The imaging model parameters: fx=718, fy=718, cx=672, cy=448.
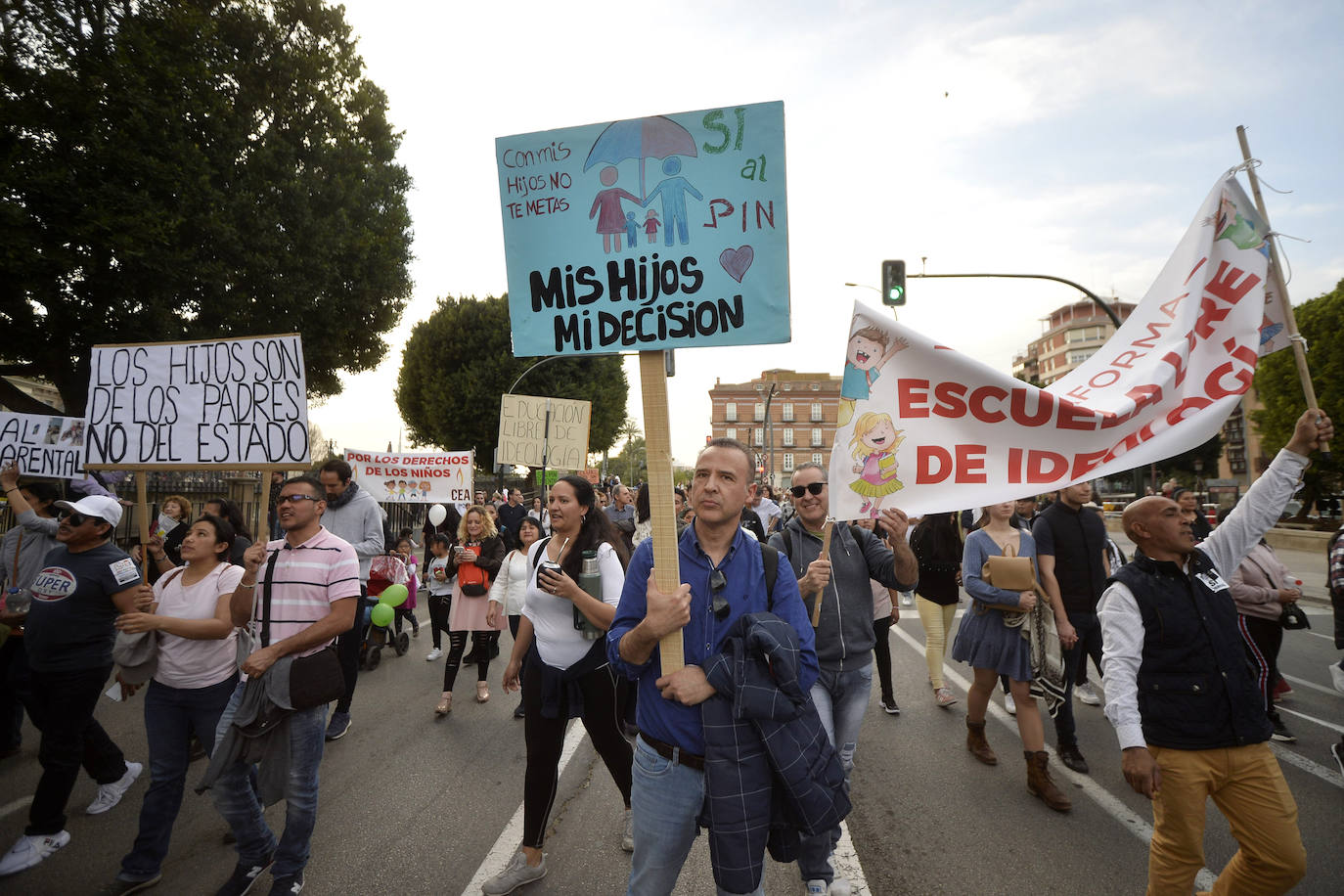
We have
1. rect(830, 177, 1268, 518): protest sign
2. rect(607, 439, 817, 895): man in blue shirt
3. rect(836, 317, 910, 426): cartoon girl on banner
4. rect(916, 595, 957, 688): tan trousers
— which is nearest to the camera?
rect(607, 439, 817, 895): man in blue shirt

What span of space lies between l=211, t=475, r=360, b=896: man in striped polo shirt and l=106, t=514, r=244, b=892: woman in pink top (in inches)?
9.2

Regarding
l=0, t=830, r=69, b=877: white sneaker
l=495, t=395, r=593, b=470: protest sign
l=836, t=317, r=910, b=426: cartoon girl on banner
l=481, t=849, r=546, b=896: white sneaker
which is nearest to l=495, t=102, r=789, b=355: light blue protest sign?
l=836, t=317, r=910, b=426: cartoon girl on banner

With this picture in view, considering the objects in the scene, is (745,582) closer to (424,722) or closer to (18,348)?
(424,722)

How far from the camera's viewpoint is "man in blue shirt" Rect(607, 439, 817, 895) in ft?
7.06

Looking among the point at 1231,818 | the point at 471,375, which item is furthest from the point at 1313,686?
the point at 471,375

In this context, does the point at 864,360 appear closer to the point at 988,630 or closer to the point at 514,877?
the point at 988,630

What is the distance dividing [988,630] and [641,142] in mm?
3880

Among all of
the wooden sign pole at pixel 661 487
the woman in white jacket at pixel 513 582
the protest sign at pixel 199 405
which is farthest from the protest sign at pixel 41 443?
the wooden sign pole at pixel 661 487

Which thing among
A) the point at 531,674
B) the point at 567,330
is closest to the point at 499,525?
the point at 531,674

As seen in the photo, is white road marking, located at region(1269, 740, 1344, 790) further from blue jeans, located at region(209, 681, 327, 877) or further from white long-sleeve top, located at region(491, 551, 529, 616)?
blue jeans, located at region(209, 681, 327, 877)

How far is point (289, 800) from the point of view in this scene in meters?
3.16

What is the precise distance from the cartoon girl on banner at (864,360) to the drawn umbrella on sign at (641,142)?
1.22 m

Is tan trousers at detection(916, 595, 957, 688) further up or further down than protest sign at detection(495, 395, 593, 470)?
further down

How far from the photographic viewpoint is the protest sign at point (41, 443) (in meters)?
6.97
